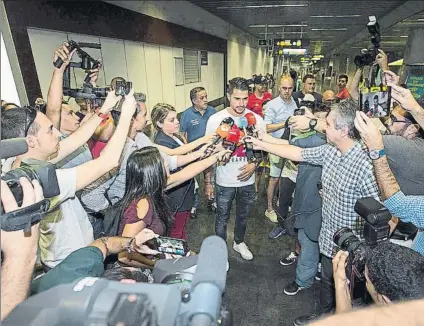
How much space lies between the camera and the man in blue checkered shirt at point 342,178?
1.60 metres

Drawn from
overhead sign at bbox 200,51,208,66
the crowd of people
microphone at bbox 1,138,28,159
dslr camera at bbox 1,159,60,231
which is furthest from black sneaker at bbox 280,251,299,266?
overhead sign at bbox 200,51,208,66

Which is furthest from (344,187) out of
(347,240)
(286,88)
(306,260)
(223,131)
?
(286,88)

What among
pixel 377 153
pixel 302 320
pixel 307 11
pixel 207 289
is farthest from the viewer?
pixel 307 11

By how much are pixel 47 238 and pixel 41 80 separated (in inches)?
70.9

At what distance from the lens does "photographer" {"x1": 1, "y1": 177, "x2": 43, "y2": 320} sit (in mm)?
646

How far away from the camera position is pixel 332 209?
1.73 meters

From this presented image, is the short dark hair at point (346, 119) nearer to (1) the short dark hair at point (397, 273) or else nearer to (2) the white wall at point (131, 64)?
(1) the short dark hair at point (397, 273)

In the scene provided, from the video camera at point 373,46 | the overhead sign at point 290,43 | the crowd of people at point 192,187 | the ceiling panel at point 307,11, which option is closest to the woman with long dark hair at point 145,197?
the crowd of people at point 192,187

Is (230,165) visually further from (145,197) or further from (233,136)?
(145,197)

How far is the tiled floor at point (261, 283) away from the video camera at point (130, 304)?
1.41 metres

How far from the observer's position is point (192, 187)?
2379mm

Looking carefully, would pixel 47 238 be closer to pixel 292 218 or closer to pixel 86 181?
pixel 86 181

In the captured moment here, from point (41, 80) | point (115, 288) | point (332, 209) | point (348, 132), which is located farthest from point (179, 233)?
point (41, 80)

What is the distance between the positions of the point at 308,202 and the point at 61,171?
4.95 feet
